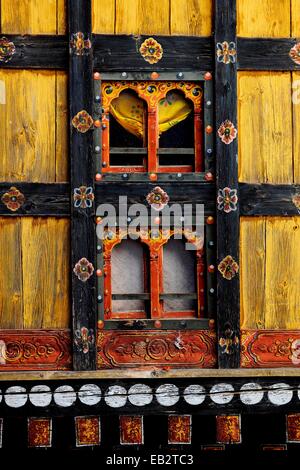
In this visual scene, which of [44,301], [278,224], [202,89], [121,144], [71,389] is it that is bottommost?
[71,389]

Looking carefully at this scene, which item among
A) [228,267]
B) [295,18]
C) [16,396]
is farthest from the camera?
[295,18]

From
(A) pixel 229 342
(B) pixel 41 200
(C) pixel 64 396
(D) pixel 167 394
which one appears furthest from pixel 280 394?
(B) pixel 41 200

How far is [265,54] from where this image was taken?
17.4 ft

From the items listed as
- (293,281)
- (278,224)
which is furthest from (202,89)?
(293,281)

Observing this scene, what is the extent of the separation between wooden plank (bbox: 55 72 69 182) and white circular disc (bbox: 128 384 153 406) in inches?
58.2

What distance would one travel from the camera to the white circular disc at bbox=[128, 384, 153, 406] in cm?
518

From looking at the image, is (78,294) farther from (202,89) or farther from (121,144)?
(202,89)

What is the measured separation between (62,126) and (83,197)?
51 cm

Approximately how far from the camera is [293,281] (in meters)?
5.32

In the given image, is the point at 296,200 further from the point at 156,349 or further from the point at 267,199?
the point at 156,349

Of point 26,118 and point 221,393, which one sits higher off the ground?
point 26,118

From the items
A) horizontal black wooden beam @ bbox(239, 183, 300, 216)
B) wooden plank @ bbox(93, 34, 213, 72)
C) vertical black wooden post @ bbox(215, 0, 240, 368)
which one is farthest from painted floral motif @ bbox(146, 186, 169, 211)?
wooden plank @ bbox(93, 34, 213, 72)

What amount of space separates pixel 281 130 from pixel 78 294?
69.8 inches

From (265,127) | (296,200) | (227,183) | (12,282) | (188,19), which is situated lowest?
(12,282)
